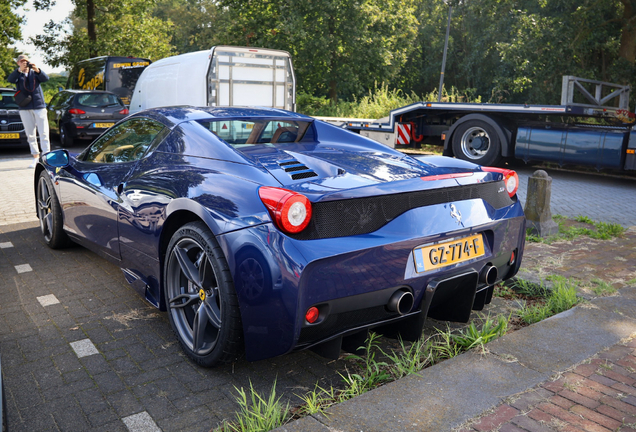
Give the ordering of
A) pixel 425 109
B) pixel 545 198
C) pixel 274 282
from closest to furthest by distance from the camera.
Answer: pixel 274 282, pixel 545 198, pixel 425 109

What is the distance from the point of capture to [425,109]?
501 inches

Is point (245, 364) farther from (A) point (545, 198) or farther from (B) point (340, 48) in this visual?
(B) point (340, 48)

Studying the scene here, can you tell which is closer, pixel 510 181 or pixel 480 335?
→ pixel 480 335

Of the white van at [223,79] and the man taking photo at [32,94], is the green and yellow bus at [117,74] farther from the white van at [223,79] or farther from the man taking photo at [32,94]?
the man taking photo at [32,94]

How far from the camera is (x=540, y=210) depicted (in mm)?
5934

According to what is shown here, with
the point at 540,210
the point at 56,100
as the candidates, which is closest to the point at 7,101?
the point at 56,100

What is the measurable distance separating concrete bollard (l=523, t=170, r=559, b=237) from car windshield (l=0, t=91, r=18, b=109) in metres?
12.1

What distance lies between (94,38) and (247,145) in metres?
27.3

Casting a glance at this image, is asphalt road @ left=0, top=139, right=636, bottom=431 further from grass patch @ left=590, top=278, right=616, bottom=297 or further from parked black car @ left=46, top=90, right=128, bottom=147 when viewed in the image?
parked black car @ left=46, top=90, right=128, bottom=147

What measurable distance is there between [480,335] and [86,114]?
43.9 ft

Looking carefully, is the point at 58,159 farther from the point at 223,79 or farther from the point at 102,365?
the point at 223,79

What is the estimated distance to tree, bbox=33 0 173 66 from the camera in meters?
27.3

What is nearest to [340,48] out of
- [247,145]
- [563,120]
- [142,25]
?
[142,25]

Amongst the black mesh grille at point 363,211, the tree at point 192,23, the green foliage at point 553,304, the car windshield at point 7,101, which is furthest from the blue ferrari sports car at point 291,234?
the tree at point 192,23
